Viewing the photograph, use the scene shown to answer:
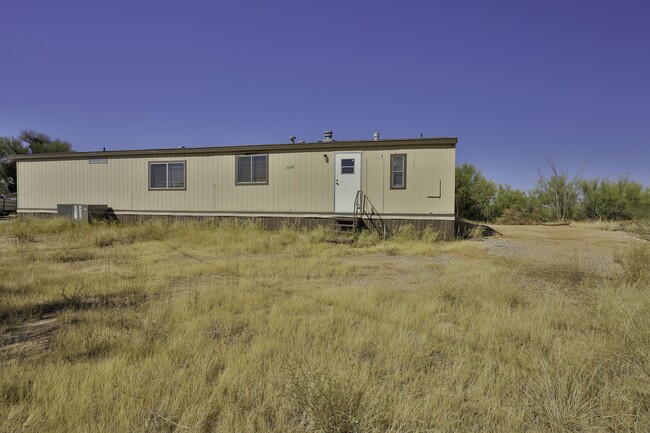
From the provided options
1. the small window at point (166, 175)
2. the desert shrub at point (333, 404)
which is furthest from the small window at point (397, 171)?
the desert shrub at point (333, 404)

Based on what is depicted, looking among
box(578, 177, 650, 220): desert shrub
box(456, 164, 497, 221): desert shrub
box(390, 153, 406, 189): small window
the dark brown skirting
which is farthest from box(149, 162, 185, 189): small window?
box(578, 177, 650, 220): desert shrub

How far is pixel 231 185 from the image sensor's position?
48.8 feet

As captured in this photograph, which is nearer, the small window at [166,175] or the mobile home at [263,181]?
the mobile home at [263,181]

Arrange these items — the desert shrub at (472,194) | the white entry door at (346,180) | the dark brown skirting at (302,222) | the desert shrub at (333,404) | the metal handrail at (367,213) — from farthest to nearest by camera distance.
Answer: the desert shrub at (472,194), the white entry door at (346,180), the metal handrail at (367,213), the dark brown skirting at (302,222), the desert shrub at (333,404)

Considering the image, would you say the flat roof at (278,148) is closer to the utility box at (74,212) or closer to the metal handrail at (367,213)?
the metal handrail at (367,213)

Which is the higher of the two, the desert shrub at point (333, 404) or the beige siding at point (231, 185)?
the beige siding at point (231, 185)

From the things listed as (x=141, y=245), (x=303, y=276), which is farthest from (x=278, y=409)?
(x=141, y=245)

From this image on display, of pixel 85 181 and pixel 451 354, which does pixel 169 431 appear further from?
pixel 85 181

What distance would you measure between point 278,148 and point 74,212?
921 cm

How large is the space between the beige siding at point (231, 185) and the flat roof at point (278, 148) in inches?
7.3

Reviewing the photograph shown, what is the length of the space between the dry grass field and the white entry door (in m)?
7.10

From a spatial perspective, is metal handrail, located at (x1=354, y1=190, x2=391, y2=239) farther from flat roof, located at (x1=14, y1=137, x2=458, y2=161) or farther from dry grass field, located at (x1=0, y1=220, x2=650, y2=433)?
dry grass field, located at (x1=0, y1=220, x2=650, y2=433)

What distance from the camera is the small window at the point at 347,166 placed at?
13.5 metres

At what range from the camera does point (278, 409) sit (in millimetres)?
2361
